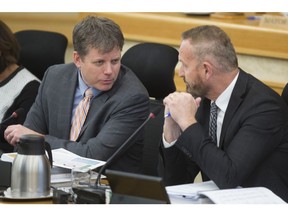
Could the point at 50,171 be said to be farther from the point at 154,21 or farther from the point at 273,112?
the point at 154,21

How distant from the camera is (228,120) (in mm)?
3002

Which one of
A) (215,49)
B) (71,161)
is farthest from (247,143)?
(71,161)

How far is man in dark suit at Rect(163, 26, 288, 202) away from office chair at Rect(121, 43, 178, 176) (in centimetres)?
31

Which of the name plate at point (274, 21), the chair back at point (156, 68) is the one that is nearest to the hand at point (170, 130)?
the chair back at point (156, 68)

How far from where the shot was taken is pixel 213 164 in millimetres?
2877

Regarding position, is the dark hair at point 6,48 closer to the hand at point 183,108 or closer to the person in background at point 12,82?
the person in background at point 12,82

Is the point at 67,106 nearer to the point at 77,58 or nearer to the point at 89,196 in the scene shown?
the point at 77,58

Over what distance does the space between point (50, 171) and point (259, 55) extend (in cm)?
248

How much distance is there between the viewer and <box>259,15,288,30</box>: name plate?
485 cm

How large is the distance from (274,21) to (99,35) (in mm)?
1947

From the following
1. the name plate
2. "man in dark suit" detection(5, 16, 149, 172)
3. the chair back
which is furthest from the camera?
the name plate

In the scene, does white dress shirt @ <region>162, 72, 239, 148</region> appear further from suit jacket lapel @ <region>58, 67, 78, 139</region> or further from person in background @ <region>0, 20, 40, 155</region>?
person in background @ <region>0, 20, 40, 155</region>

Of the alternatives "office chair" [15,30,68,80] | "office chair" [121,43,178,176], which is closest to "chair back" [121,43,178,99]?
"office chair" [121,43,178,176]
